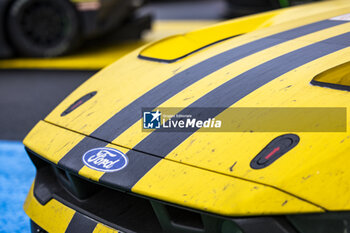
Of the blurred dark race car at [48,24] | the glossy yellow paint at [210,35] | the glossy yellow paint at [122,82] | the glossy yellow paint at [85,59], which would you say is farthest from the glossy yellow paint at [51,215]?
the blurred dark race car at [48,24]

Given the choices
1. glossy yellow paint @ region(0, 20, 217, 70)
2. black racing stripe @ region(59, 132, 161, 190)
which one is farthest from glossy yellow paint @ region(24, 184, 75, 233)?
glossy yellow paint @ region(0, 20, 217, 70)

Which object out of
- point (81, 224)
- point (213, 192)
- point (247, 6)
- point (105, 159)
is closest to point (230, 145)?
point (213, 192)

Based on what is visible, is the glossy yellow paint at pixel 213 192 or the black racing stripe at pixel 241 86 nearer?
the glossy yellow paint at pixel 213 192

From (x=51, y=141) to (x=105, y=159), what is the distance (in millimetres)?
281

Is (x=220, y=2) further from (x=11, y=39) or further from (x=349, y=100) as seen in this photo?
(x=349, y=100)

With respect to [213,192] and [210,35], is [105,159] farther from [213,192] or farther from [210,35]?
[210,35]

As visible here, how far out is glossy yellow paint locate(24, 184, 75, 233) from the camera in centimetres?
159

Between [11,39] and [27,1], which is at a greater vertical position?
[27,1]

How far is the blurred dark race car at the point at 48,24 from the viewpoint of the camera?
18.6ft

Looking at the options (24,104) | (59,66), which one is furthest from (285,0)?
(59,66)

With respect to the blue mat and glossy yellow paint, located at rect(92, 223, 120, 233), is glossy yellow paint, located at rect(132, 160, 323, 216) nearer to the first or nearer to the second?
glossy yellow paint, located at rect(92, 223, 120, 233)

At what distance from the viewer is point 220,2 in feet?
38.7

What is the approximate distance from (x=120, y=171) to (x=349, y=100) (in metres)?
0.65

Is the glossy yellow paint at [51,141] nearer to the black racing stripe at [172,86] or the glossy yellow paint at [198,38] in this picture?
the black racing stripe at [172,86]
